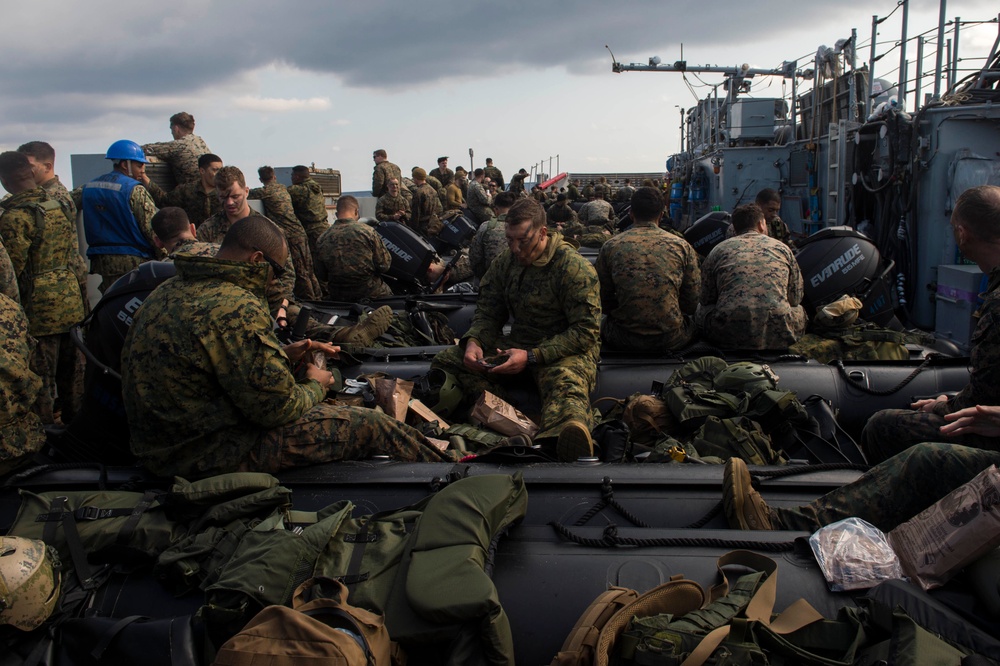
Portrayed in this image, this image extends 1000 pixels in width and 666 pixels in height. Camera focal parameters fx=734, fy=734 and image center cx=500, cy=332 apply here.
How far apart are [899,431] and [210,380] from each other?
10.2ft

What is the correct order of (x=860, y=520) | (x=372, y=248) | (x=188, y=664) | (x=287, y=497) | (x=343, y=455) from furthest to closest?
(x=372, y=248) < (x=343, y=455) < (x=287, y=497) < (x=860, y=520) < (x=188, y=664)

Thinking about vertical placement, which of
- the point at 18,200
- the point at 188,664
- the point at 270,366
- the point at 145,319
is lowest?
the point at 188,664

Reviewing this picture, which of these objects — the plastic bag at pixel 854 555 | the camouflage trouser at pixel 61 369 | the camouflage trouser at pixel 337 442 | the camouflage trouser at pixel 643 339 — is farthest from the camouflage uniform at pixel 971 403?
the camouflage trouser at pixel 61 369

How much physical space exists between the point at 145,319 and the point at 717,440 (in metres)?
2.70

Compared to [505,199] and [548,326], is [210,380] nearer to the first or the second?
[548,326]

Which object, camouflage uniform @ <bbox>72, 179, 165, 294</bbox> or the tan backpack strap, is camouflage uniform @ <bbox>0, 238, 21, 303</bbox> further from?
the tan backpack strap

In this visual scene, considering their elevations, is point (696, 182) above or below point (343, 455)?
above

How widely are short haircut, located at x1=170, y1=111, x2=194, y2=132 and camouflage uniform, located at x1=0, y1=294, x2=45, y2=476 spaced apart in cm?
554

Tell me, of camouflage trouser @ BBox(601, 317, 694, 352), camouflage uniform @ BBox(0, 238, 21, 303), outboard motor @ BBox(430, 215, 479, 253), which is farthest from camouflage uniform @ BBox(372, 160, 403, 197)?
camouflage uniform @ BBox(0, 238, 21, 303)

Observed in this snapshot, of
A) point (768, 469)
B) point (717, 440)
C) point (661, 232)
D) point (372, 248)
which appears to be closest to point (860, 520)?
point (768, 469)

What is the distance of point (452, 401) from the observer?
15.2ft

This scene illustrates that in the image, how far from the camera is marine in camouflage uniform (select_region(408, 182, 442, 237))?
41.7 ft

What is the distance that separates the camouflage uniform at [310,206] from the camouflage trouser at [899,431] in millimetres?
7691

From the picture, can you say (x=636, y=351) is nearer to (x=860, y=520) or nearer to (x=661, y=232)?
(x=661, y=232)
